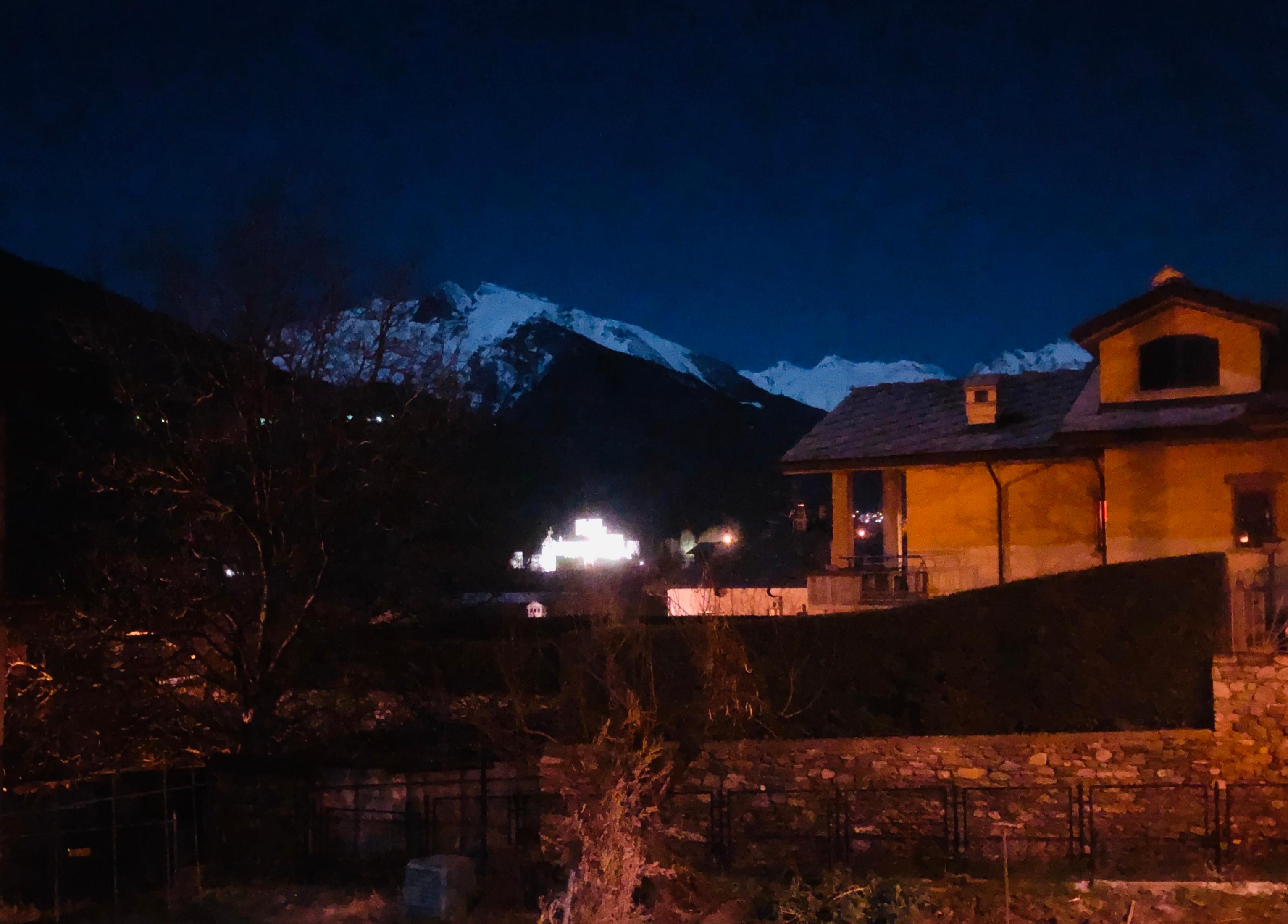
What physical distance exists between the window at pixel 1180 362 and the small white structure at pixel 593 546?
17.4 m

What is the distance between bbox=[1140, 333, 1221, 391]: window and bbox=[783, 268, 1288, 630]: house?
0.02 metres

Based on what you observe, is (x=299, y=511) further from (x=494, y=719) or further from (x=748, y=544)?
(x=748, y=544)

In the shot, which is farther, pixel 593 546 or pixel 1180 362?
pixel 593 546

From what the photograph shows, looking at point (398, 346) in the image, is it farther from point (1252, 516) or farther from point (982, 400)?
point (1252, 516)

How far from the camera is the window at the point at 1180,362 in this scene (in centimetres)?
1848

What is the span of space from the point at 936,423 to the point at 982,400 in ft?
3.49

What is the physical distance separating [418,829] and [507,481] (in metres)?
23.7

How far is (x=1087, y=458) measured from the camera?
19641 mm

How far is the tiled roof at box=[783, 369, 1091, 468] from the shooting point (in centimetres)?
2034

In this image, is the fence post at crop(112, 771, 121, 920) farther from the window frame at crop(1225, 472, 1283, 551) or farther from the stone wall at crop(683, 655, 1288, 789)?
the window frame at crop(1225, 472, 1283, 551)

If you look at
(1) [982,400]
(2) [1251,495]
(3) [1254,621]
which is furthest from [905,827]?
(1) [982,400]

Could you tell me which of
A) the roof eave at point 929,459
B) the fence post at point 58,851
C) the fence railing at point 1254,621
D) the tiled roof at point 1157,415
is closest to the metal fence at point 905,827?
the fence railing at point 1254,621

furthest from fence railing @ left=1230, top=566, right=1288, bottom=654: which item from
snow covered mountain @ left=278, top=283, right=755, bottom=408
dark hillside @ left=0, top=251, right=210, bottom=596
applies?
dark hillside @ left=0, top=251, right=210, bottom=596

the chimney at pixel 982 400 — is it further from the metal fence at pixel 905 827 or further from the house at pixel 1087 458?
the metal fence at pixel 905 827
